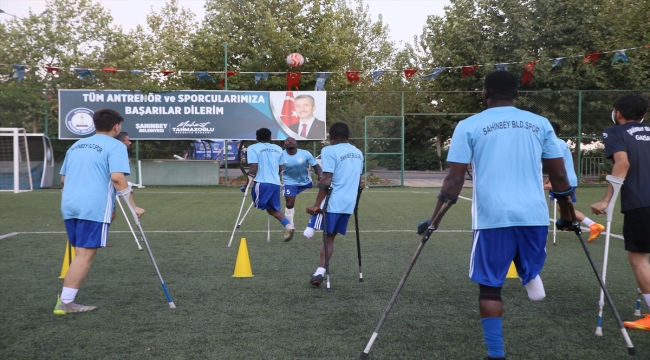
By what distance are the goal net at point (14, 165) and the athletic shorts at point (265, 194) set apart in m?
15.0

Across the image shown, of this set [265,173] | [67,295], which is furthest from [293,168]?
[67,295]

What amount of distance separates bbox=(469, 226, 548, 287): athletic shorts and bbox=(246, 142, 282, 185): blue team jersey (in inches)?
253

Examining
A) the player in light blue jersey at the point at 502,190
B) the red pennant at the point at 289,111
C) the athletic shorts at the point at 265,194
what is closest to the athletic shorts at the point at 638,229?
the player in light blue jersey at the point at 502,190

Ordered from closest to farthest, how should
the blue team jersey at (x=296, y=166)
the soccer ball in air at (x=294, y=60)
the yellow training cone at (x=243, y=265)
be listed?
the yellow training cone at (x=243, y=265)
the blue team jersey at (x=296, y=166)
the soccer ball in air at (x=294, y=60)

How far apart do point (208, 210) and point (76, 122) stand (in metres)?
10.6

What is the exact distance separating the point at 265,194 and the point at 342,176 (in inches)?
135

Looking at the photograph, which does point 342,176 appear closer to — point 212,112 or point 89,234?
point 89,234

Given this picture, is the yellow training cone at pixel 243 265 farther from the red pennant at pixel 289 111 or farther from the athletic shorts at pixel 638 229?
the red pennant at pixel 289 111

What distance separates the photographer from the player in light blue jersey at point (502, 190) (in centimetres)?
389

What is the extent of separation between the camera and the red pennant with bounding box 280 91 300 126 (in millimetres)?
23891

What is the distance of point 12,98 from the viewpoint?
24453 millimetres

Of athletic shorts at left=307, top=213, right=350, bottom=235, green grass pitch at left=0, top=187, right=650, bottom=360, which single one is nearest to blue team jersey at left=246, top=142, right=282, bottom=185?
green grass pitch at left=0, top=187, right=650, bottom=360

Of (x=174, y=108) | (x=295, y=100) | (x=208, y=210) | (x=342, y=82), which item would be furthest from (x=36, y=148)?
(x=342, y=82)

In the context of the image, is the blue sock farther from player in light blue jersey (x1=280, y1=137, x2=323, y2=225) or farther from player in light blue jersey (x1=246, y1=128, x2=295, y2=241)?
player in light blue jersey (x1=246, y1=128, x2=295, y2=241)
